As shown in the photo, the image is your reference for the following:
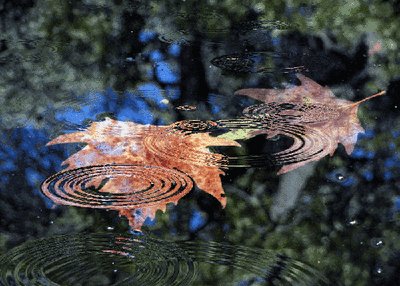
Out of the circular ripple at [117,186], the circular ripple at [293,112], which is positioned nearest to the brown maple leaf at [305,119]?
the circular ripple at [293,112]

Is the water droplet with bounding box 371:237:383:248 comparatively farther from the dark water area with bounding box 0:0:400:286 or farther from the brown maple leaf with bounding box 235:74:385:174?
the brown maple leaf with bounding box 235:74:385:174

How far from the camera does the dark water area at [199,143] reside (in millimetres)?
670

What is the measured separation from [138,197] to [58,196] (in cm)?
9

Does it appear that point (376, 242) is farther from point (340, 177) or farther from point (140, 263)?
point (140, 263)

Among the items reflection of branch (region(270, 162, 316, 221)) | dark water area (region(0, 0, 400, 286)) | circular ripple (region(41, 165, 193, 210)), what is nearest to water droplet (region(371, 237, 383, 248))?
dark water area (region(0, 0, 400, 286))

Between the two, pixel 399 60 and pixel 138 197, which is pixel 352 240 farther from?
pixel 399 60

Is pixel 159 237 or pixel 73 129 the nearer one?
pixel 159 237

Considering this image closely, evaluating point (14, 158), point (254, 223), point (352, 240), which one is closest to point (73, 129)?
point (14, 158)

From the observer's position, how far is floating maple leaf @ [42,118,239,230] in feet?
2.52

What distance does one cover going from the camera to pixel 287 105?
1.00 meters

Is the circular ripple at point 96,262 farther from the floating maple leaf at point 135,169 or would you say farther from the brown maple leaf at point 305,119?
the brown maple leaf at point 305,119

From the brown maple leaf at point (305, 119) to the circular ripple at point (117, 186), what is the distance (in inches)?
5.8

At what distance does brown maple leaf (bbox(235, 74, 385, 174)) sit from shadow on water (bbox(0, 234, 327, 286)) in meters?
0.19

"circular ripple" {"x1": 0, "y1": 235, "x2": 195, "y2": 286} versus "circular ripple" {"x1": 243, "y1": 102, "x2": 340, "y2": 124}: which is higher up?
"circular ripple" {"x1": 0, "y1": 235, "x2": 195, "y2": 286}
